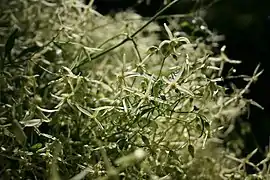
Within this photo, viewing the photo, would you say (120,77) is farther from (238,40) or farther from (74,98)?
(238,40)

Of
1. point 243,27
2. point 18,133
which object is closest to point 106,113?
point 18,133

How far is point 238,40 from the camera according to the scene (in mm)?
810

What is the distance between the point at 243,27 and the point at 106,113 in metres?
0.46

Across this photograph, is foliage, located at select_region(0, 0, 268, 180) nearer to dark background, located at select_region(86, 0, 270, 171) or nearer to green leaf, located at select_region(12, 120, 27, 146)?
green leaf, located at select_region(12, 120, 27, 146)

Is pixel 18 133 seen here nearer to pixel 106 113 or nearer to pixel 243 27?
pixel 106 113

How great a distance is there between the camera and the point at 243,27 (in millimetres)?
824

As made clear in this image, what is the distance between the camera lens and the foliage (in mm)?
401

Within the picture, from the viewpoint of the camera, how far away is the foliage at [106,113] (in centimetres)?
40

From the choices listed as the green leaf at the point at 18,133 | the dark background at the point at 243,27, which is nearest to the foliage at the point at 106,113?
the green leaf at the point at 18,133

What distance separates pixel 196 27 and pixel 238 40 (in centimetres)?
22

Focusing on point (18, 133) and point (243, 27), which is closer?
point (18, 133)

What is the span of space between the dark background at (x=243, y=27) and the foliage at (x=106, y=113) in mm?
213

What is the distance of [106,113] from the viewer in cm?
41

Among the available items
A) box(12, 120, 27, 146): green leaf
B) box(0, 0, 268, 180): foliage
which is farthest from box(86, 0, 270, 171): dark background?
box(12, 120, 27, 146): green leaf
